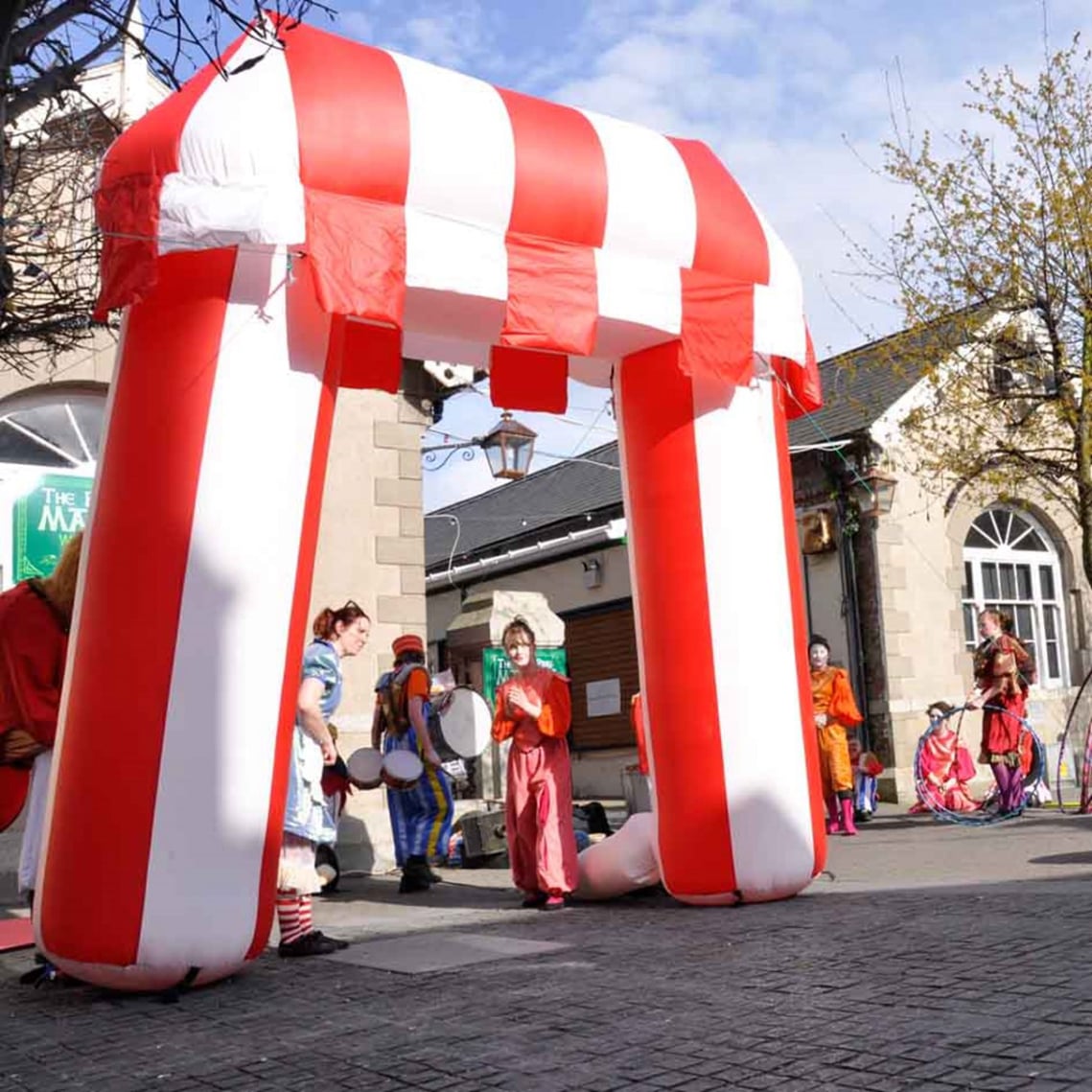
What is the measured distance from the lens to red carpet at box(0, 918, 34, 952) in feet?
21.2

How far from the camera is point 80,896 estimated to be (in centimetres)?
484

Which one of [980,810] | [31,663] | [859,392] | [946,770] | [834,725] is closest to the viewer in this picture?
[31,663]

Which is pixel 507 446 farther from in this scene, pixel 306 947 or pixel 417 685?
pixel 306 947

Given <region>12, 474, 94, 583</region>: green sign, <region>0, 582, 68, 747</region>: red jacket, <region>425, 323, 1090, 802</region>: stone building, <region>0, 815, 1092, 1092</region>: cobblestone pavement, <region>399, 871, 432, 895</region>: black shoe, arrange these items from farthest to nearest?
<region>425, 323, 1090, 802</region>: stone building
<region>12, 474, 94, 583</region>: green sign
<region>399, 871, 432, 895</region>: black shoe
<region>0, 582, 68, 747</region>: red jacket
<region>0, 815, 1092, 1092</region>: cobblestone pavement

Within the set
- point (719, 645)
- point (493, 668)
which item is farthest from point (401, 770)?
point (493, 668)

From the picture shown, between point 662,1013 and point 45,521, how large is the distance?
23.5 feet

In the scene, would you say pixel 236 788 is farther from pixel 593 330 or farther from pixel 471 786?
pixel 471 786

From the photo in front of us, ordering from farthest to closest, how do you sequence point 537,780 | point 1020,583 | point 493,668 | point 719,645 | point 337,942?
point 1020,583 → point 493,668 → point 537,780 → point 719,645 → point 337,942

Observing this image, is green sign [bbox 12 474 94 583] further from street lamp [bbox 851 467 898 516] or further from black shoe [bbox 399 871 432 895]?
street lamp [bbox 851 467 898 516]

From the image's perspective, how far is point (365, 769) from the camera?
839 cm

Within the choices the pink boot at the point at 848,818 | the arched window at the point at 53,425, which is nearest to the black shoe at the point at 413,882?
the arched window at the point at 53,425

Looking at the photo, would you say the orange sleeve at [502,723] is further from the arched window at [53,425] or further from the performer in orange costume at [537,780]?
the arched window at [53,425]

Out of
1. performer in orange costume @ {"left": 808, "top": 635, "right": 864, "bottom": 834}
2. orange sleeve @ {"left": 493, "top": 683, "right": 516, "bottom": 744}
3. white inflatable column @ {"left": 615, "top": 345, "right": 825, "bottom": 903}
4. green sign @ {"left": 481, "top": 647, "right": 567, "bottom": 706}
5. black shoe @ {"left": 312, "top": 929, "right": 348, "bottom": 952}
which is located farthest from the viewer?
green sign @ {"left": 481, "top": 647, "right": 567, "bottom": 706}

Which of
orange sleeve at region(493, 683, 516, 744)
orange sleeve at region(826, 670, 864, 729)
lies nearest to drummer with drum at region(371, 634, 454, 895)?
orange sleeve at region(493, 683, 516, 744)
